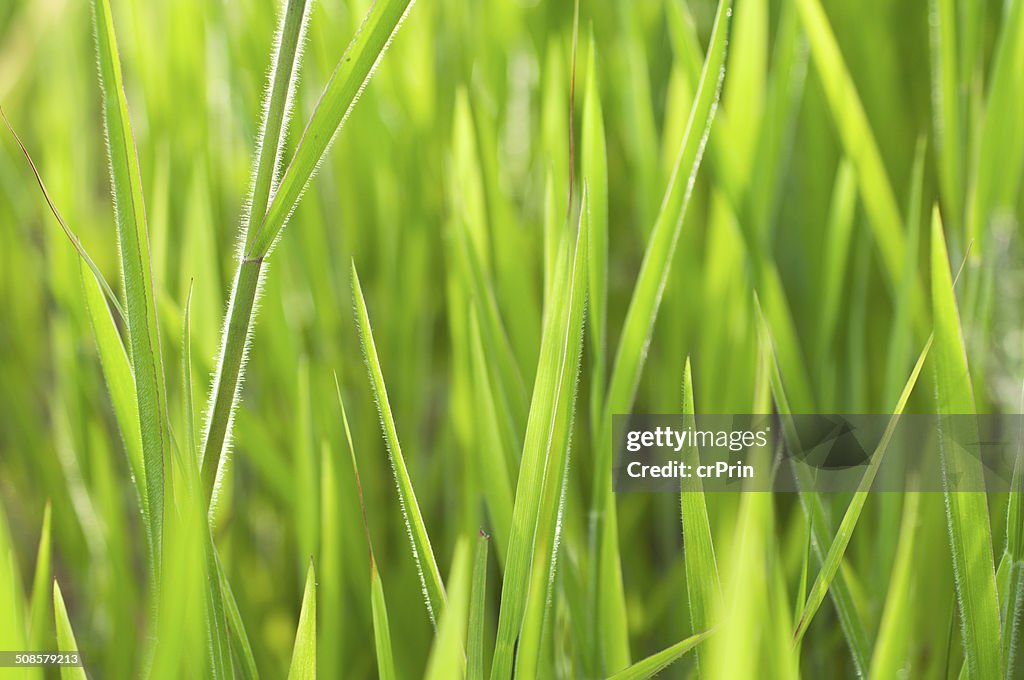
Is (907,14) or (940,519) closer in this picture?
(940,519)

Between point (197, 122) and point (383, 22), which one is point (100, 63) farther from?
point (197, 122)

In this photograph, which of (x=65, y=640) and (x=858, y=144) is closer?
(x=65, y=640)

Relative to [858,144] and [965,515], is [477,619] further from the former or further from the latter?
[858,144]

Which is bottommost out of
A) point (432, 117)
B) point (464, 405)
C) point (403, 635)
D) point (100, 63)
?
point (403, 635)

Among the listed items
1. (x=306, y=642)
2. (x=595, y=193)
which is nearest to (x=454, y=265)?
(x=595, y=193)

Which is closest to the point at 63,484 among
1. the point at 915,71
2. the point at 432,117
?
the point at 432,117

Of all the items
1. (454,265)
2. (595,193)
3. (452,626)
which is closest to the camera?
(452,626)

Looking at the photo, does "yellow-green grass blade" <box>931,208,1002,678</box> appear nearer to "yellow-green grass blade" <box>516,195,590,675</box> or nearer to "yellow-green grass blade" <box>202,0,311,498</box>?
"yellow-green grass blade" <box>516,195,590,675</box>
